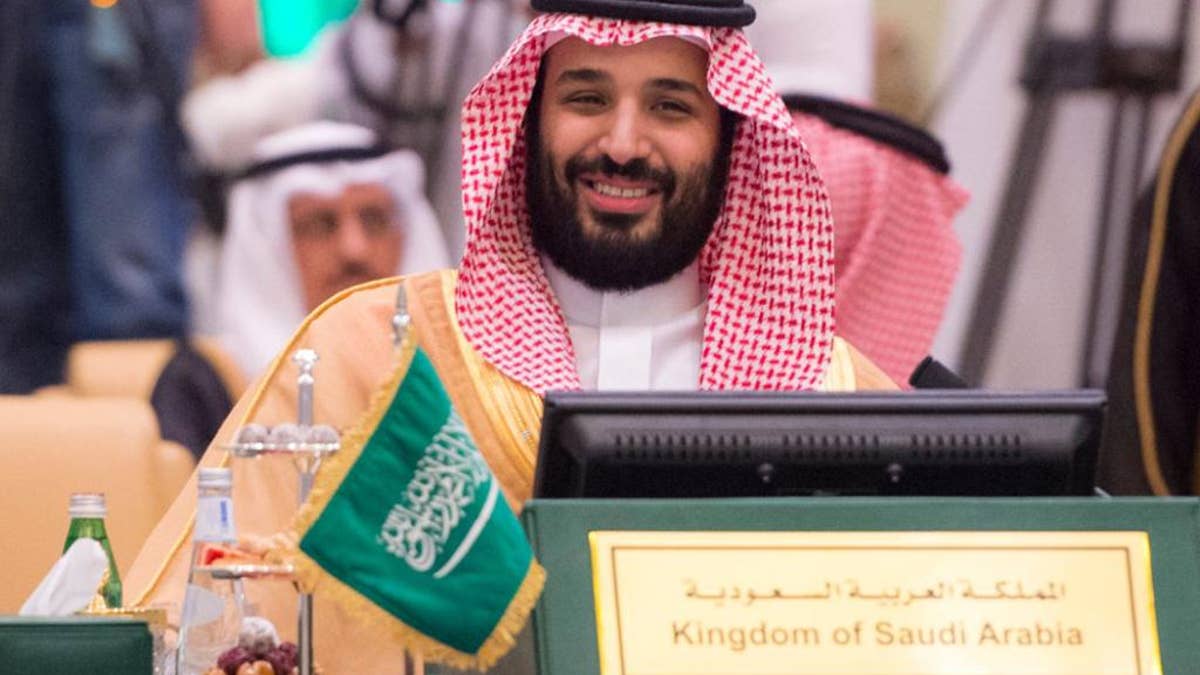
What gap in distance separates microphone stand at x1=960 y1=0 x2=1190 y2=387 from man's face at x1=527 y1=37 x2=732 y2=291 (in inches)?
96.0

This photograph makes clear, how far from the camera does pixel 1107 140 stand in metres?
5.46

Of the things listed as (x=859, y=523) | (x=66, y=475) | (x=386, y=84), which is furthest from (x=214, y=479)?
(x=386, y=84)

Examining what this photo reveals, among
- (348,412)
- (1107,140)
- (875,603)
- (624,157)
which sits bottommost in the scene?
(875,603)

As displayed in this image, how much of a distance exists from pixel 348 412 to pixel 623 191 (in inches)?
17.8

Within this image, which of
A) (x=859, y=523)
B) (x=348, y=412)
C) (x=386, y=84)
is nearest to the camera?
(x=859, y=523)

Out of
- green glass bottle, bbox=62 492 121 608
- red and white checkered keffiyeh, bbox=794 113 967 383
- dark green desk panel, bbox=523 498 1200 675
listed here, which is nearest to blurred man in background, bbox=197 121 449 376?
red and white checkered keffiyeh, bbox=794 113 967 383

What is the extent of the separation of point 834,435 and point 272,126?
3.35 metres

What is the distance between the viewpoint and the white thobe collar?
3061 millimetres

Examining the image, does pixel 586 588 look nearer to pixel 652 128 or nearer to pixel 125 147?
pixel 652 128

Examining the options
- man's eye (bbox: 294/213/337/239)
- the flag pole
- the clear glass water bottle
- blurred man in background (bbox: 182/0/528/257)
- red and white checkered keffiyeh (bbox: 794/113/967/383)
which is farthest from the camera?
man's eye (bbox: 294/213/337/239)

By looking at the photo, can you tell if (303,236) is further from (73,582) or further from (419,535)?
(419,535)

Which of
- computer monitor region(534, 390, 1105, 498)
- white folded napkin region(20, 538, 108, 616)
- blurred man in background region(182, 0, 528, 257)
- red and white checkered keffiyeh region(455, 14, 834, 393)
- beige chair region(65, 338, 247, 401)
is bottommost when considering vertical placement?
white folded napkin region(20, 538, 108, 616)

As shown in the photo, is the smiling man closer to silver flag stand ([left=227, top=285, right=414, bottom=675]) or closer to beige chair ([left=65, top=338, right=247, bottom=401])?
silver flag stand ([left=227, top=285, right=414, bottom=675])

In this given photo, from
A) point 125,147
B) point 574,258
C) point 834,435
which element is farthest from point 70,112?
point 834,435
